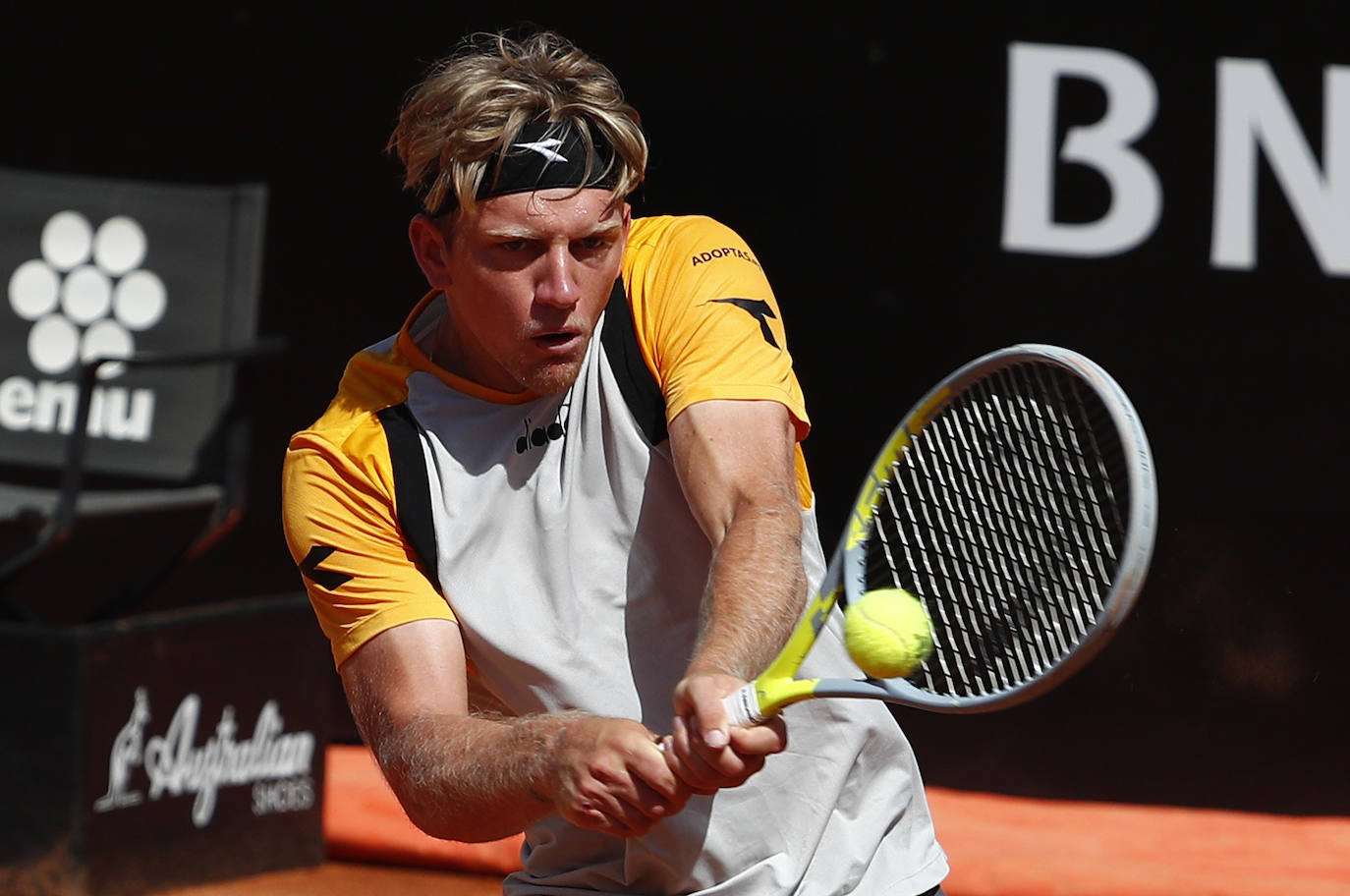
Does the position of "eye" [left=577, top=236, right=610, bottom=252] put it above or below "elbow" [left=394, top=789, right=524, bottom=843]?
above

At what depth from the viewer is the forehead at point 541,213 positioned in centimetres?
206

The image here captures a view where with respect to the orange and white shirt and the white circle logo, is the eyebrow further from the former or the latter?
the white circle logo

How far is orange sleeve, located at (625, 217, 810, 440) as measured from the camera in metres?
2.05

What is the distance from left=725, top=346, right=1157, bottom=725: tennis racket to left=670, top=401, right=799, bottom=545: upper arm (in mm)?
100

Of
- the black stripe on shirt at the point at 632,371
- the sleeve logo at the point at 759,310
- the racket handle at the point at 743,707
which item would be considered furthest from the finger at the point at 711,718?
the sleeve logo at the point at 759,310

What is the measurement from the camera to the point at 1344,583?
170 inches

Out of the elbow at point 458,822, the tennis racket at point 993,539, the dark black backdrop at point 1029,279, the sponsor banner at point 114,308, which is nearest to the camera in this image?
the tennis racket at point 993,539

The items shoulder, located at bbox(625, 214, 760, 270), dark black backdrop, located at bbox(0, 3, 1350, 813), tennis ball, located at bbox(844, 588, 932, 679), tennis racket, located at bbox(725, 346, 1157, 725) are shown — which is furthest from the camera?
dark black backdrop, located at bbox(0, 3, 1350, 813)

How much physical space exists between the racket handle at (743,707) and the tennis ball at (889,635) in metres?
0.14

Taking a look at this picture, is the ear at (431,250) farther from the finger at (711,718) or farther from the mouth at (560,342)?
the finger at (711,718)

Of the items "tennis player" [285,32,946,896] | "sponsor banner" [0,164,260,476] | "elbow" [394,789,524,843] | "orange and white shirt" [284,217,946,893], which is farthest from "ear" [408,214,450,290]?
"sponsor banner" [0,164,260,476]

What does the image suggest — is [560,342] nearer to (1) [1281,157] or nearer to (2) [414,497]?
(2) [414,497]

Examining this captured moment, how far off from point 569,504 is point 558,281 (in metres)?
0.25

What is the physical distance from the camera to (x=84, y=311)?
4578 mm
